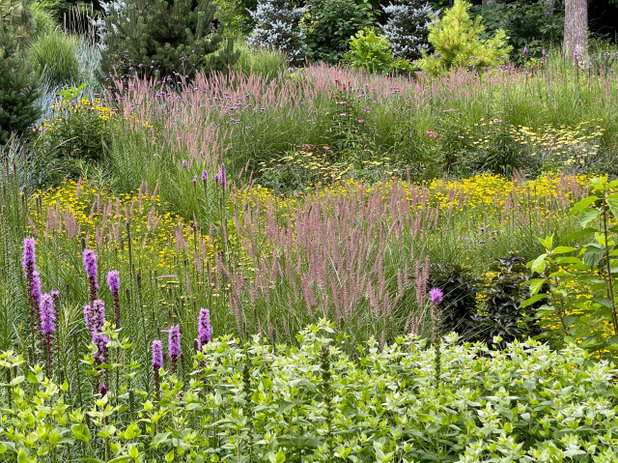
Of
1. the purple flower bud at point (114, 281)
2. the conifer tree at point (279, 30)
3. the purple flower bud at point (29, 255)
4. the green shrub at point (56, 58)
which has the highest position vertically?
the conifer tree at point (279, 30)

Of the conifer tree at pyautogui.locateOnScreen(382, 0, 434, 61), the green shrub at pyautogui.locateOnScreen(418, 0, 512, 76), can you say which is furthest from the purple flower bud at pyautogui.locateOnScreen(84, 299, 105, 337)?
the conifer tree at pyautogui.locateOnScreen(382, 0, 434, 61)

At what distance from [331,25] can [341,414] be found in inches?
768

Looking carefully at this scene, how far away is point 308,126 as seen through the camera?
31.1 feet

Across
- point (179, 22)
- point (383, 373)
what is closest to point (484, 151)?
point (179, 22)

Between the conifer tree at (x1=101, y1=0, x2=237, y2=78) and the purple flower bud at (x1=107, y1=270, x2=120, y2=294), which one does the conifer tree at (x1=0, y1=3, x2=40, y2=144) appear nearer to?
the conifer tree at (x1=101, y1=0, x2=237, y2=78)

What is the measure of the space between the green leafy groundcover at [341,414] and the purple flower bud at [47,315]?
0.18m

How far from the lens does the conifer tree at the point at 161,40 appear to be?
11055mm

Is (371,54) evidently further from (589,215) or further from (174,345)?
(174,345)

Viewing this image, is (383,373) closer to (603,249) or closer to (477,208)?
(603,249)

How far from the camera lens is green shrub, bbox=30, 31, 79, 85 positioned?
11633 mm

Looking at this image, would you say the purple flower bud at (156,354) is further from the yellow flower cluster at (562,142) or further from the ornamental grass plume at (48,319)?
the yellow flower cluster at (562,142)

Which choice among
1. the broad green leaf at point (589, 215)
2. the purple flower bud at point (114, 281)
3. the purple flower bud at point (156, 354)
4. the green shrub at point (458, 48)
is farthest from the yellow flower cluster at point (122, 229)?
the green shrub at point (458, 48)

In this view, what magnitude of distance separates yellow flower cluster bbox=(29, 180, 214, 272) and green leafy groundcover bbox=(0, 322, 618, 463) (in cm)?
135

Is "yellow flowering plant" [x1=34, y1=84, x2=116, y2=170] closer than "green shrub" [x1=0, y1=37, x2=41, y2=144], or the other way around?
"green shrub" [x1=0, y1=37, x2=41, y2=144]
